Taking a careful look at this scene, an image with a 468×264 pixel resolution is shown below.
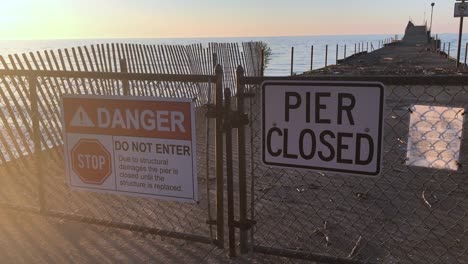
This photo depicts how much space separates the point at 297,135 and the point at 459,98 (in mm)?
13143

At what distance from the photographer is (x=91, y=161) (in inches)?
168

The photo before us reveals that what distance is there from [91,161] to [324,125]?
2.27 meters

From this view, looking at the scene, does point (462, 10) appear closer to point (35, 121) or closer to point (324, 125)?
point (324, 125)

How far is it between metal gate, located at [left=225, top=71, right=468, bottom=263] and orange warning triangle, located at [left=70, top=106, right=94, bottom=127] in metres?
1.39

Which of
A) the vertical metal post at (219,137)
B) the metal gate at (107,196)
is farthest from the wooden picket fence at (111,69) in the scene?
the vertical metal post at (219,137)

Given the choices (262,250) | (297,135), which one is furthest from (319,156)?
(262,250)

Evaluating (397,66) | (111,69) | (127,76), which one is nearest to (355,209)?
(127,76)

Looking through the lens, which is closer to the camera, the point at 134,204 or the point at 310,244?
the point at 310,244

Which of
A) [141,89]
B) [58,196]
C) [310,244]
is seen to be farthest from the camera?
[141,89]

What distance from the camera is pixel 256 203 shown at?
568cm

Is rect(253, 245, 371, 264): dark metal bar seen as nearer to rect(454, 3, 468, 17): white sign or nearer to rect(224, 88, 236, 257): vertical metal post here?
rect(224, 88, 236, 257): vertical metal post

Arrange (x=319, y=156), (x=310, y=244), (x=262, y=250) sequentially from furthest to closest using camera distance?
(x=310, y=244) → (x=262, y=250) → (x=319, y=156)

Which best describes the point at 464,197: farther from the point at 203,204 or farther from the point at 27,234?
the point at 27,234

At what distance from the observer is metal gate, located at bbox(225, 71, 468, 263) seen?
382 cm
